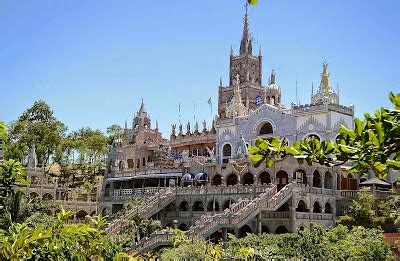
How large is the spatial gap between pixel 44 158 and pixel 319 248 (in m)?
46.3

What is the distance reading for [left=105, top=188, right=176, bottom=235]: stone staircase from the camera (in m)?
35.9

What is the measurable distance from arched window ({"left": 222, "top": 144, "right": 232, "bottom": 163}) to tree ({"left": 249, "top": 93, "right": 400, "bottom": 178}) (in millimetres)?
44718

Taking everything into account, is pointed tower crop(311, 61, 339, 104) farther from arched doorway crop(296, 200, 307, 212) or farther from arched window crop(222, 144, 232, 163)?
arched doorway crop(296, 200, 307, 212)

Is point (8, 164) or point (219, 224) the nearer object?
point (8, 164)

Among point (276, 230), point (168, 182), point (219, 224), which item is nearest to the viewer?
point (219, 224)

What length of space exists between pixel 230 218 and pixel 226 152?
17807mm

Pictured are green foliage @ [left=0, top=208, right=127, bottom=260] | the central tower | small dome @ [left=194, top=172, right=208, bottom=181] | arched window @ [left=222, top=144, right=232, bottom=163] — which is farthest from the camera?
the central tower

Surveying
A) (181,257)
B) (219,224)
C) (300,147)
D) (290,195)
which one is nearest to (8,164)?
(300,147)

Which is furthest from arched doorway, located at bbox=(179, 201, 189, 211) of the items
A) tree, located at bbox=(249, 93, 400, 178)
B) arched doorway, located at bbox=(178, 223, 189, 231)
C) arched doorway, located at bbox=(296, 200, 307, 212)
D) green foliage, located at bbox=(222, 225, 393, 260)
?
tree, located at bbox=(249, 93, 400, 178)

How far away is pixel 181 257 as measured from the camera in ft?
78.1

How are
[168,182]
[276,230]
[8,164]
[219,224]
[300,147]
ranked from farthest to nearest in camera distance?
[168,182] → [276,230] → [219,224] → [8,164] → [300,147]

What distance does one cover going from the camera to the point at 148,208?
126 feet

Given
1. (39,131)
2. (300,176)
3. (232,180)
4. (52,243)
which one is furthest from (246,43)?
(52,243)

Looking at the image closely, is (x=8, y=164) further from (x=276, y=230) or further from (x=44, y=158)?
(x=44, y=158)
